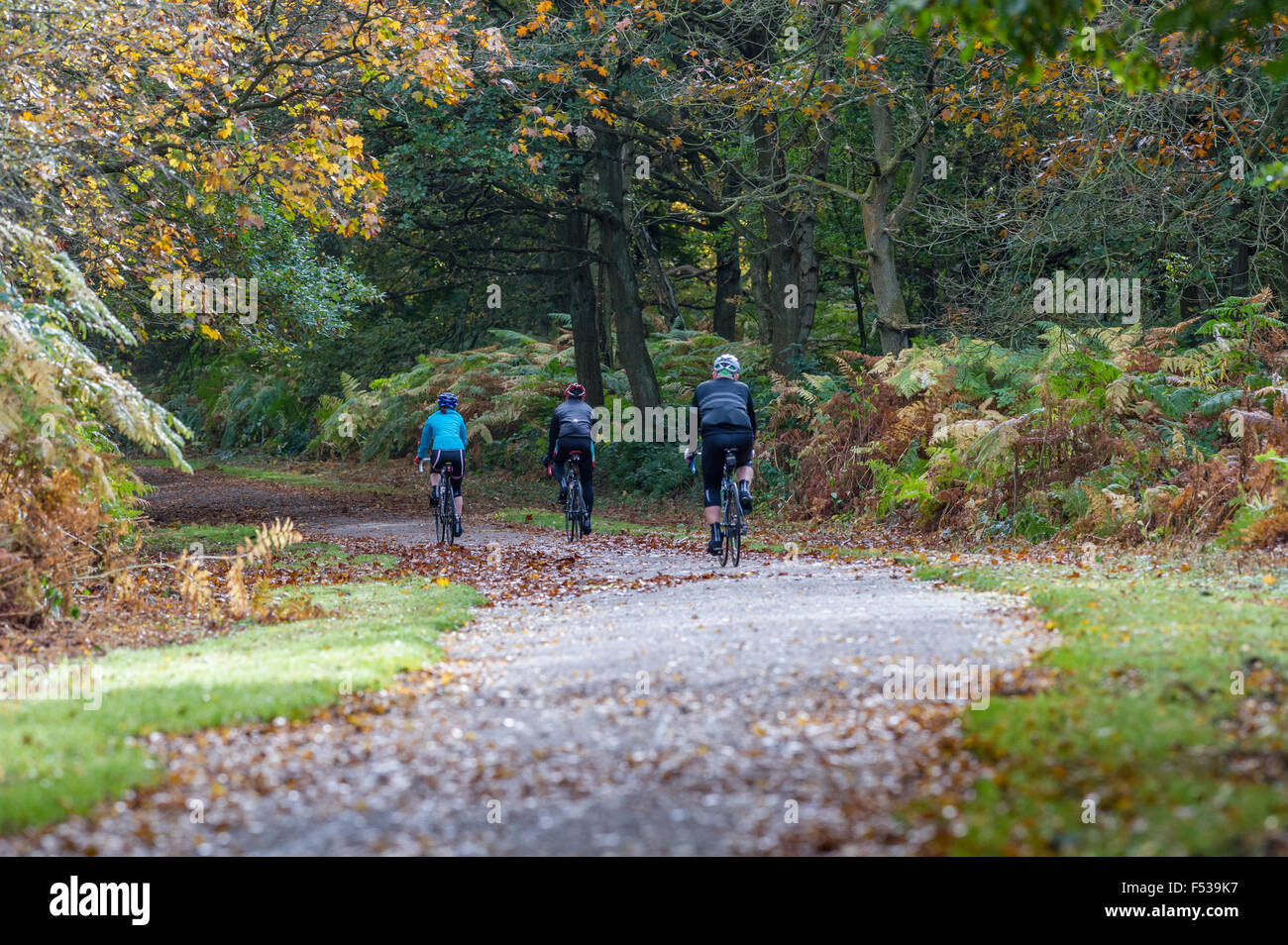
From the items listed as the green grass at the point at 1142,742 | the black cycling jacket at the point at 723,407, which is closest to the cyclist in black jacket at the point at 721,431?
the black cycling jacket at the point at 723,407

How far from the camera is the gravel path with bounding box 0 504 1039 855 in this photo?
15.0 feet

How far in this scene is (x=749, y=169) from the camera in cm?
2181

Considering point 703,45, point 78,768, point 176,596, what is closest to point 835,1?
point 703,45

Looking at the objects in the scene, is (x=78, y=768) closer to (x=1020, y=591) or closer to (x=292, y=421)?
(x=1020, y=591)

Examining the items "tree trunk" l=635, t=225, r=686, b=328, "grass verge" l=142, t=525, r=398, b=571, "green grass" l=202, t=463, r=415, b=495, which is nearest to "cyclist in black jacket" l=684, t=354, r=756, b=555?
"grass verge" l=142, t=525, r=398, b=571

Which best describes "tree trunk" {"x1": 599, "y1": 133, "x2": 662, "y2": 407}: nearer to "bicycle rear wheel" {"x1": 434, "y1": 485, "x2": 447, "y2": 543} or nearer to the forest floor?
"bicycle rear wheel" {"x1": 434, "y1": 485, "x2": 447, "y2": 543}

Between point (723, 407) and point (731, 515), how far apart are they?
44.5 inches

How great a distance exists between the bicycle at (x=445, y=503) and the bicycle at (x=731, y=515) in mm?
4473

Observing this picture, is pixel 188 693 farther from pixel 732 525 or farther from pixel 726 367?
pixel 726 367

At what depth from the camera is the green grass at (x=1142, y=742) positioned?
4.20 meters

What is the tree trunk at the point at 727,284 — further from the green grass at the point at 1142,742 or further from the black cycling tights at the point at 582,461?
the green grass at the point at 1142,742

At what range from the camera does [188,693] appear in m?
6.63

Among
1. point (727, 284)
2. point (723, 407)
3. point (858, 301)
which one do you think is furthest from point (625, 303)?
point (723, 407)
